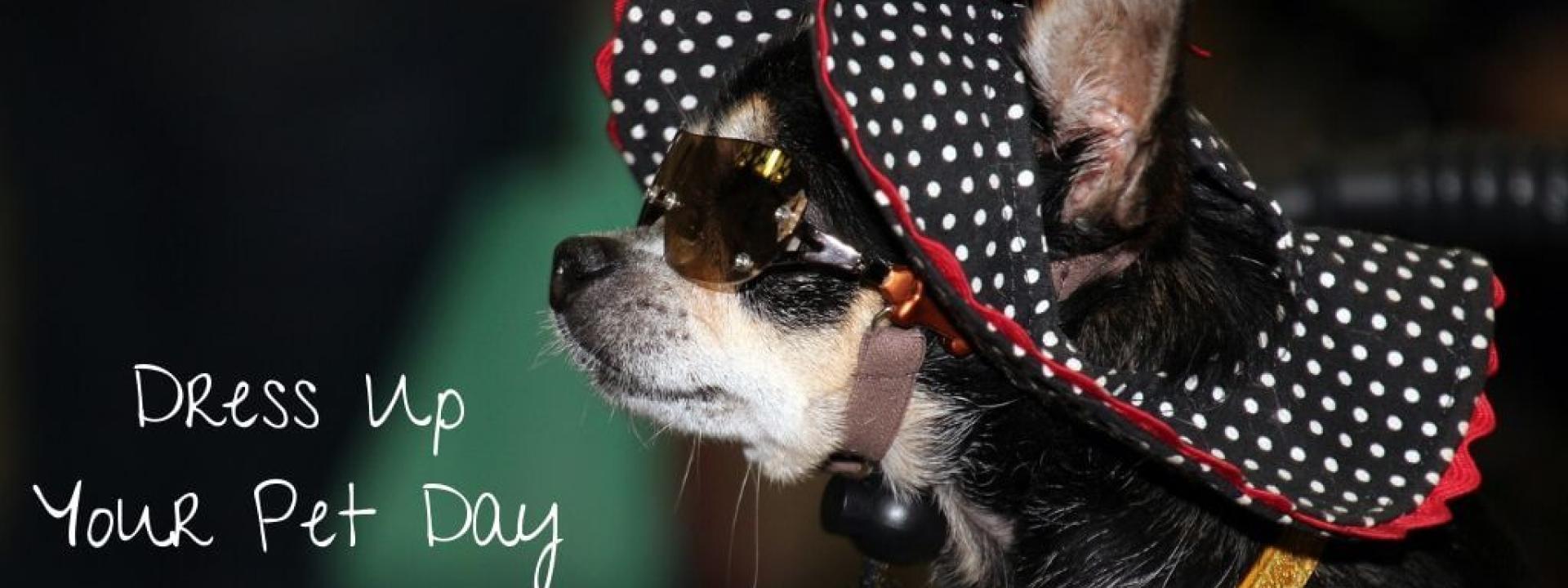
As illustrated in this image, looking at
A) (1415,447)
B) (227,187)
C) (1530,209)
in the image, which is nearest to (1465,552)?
(1415,447)

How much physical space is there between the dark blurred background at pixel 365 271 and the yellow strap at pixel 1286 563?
0.90 meters

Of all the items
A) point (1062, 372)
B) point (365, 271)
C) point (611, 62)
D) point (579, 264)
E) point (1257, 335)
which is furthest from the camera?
point (365, 271)

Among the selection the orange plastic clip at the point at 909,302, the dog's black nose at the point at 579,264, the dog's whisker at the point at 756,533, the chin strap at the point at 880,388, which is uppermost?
the dog's black nose at the point at 579,264

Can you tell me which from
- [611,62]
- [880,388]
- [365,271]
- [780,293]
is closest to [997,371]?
[880,388]

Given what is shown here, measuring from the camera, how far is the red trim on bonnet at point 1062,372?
3.56ft

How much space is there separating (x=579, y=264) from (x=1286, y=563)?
0.70m

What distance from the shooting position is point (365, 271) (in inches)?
97.1

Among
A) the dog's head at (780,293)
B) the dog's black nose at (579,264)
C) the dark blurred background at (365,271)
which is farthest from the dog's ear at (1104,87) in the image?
the dark blurred background at (365,271)

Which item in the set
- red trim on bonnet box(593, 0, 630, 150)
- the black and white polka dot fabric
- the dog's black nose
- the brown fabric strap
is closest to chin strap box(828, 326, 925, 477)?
the brown fabric strap

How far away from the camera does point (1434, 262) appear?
1.39 m

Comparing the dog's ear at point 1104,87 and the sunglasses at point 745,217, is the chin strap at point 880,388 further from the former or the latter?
the dog's ear at point 1104,87

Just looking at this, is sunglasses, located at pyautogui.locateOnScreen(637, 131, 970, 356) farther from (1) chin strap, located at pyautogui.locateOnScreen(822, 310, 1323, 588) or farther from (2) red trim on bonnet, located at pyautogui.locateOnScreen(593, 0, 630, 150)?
(2) red trim on bonnet, located at pyautogui.locateOnScreen(593, 0, 630, 150)

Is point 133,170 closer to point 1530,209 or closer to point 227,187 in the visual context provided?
point 227,187

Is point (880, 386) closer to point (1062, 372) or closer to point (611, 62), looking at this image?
point (1062, 372)
